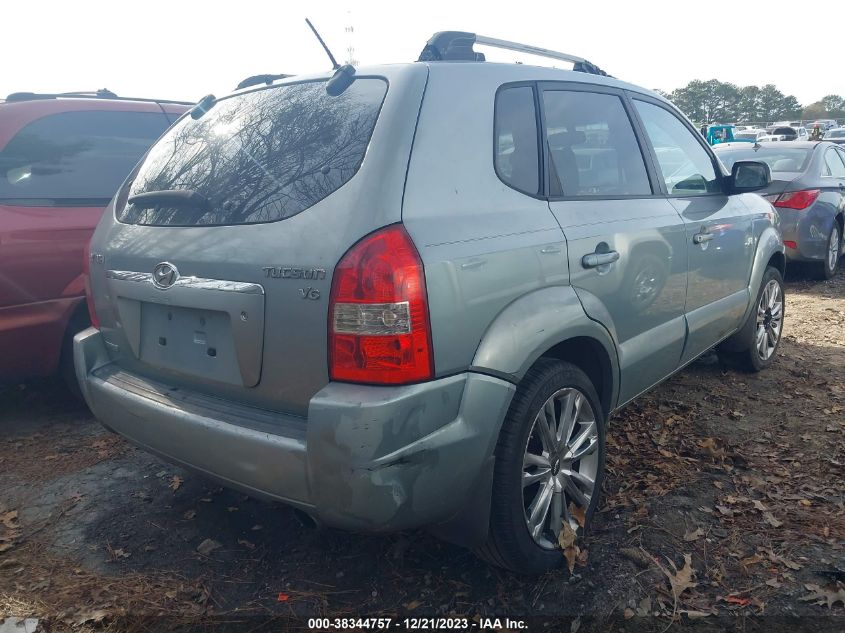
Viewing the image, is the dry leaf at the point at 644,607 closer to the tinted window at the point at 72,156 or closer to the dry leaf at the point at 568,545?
the dry leaf at the point at 568,545

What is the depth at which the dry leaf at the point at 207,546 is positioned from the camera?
270 cm

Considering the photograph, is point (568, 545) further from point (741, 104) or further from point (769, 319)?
point (741, 104)

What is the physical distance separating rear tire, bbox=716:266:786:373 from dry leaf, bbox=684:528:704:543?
2104mm

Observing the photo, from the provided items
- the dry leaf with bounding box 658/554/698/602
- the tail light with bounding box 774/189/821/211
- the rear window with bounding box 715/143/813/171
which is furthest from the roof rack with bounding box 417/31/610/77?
the rear window with bounding box 715/143/813/171

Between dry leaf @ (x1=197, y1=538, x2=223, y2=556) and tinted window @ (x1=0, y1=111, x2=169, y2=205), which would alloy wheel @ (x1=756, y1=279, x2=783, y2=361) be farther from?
tinted window @ (x1=0, y1=111, x2=169, y2=205)

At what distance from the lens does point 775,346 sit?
4887mm

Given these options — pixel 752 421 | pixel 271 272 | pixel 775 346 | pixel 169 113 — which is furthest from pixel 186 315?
pixel 775 346

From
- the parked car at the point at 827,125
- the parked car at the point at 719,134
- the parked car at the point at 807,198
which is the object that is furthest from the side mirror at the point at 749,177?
the parked car at the point at 827,125

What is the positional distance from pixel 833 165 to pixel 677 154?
5.89m

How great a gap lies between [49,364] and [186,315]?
78.3 inches

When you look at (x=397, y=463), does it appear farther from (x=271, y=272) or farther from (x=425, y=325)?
(x=271, y=272)

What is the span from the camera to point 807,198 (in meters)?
7.27

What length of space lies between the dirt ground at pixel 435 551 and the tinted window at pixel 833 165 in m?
5.30

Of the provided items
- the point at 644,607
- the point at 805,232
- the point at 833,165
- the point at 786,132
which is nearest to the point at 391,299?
the point at 644,607
